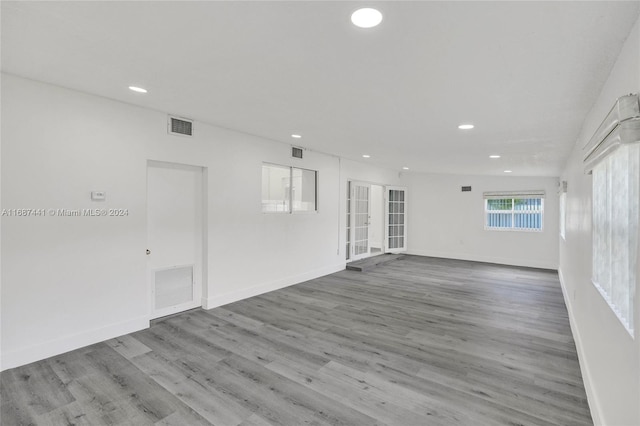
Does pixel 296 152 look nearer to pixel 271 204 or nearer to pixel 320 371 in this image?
pixel 271 204

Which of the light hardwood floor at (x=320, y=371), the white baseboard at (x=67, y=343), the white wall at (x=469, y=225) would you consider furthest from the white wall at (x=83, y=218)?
the white wall at (x=469, y=225)

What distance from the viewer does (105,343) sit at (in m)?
3.21

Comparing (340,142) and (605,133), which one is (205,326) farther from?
(605,133)

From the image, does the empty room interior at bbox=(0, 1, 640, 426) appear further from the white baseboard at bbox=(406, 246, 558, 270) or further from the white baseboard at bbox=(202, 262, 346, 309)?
the white baseboard at bbox=(406, 246, 558, 270)

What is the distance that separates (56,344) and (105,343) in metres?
0.40

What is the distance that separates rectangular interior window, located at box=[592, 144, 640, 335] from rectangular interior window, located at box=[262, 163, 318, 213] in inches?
162

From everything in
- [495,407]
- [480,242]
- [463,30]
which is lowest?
[495,407]

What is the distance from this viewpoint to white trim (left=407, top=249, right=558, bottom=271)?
763cm

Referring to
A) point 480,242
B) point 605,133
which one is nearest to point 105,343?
point 605,133

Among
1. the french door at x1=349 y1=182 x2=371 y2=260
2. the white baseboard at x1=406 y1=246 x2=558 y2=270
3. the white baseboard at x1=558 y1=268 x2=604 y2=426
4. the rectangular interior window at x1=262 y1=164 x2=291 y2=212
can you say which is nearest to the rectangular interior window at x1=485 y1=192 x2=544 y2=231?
the white baseboard at x1=406 y1=246 x2=558 y2=270

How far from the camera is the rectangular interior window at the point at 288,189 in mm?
5234

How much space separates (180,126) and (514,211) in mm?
8045

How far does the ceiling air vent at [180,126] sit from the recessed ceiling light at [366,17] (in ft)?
9.51

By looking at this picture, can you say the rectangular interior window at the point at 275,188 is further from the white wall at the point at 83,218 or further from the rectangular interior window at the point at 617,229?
the rectangular interior window at the point at 617,229
